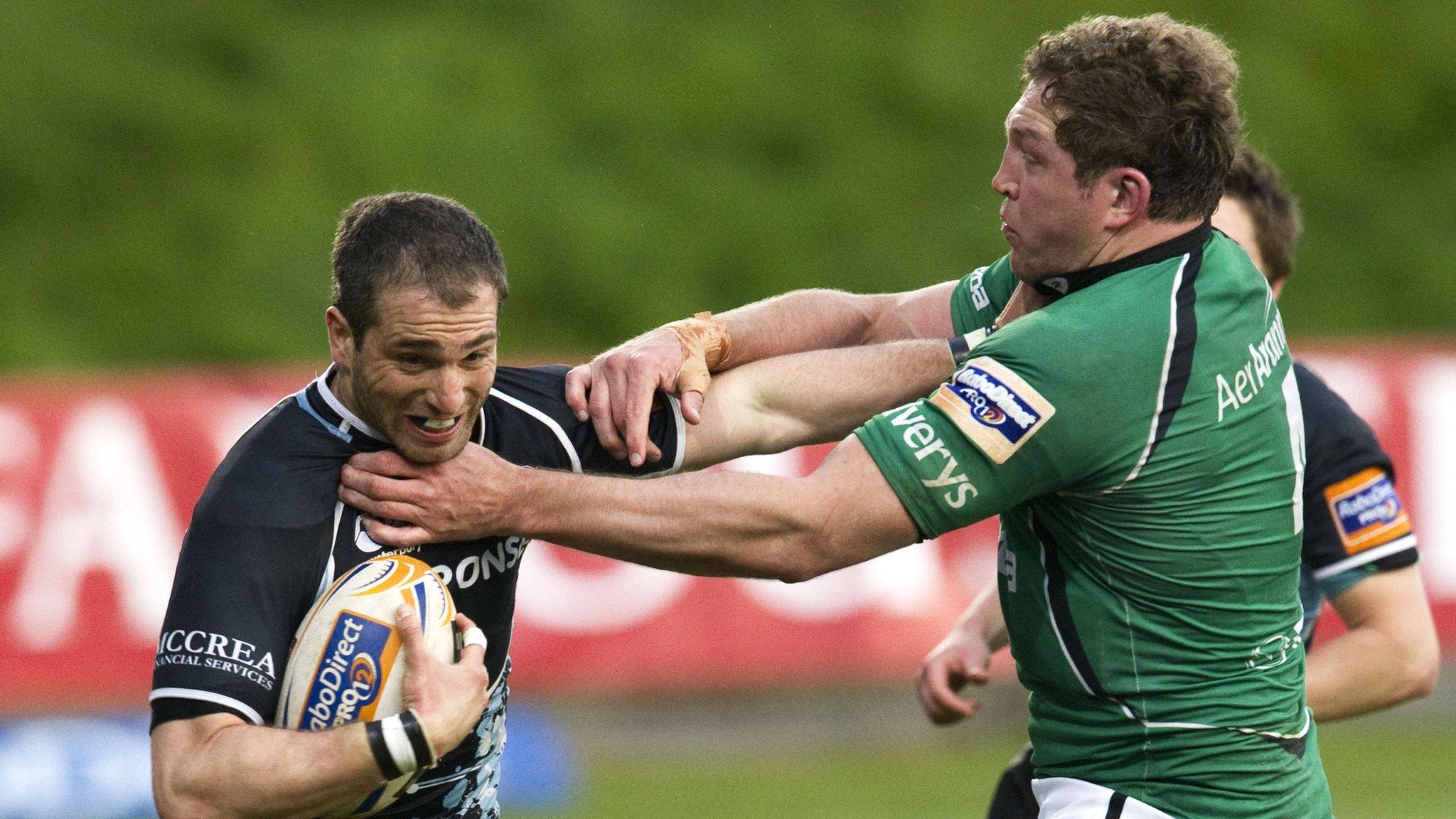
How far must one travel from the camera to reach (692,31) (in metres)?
16.0

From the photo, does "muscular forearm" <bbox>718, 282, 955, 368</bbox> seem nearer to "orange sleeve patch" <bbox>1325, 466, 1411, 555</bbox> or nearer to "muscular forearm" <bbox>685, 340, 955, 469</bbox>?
"muscular forearm" <bbox>685, 340, 955, 469</bbox>

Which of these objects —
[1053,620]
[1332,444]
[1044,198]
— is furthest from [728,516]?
[1332,444]

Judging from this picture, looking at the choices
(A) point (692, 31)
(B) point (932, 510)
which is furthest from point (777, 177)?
(B) point (932, 510)

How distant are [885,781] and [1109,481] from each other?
6884 mm

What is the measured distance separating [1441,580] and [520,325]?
299 inches

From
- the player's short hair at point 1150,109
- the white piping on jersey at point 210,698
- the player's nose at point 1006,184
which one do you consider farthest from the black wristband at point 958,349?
the white piping on jersey at point 210,698

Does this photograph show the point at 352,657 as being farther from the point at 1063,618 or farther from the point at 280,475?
the point at 1063,618

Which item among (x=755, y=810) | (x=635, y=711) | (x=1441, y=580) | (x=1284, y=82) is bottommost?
(x=1441, y=580)

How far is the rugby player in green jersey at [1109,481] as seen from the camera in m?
3.81

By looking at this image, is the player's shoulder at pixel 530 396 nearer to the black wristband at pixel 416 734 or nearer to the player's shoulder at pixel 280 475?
the player's shoulder at pixel 280 475

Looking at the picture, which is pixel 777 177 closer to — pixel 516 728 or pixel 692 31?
pixel 692 31

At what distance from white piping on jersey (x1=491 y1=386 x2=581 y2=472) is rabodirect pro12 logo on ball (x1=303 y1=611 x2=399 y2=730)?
72cm

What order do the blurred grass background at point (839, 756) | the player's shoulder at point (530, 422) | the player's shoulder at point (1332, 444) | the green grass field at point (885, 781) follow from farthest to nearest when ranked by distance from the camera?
1. the blurred grass background at point (839, 756)
2. the green grass field at point (885, 781)
3. the player's shoulder at point (1332, 444)
4. the player's shoulder at point (530, 422)

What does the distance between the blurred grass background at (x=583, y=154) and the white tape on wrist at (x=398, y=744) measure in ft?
34.4
